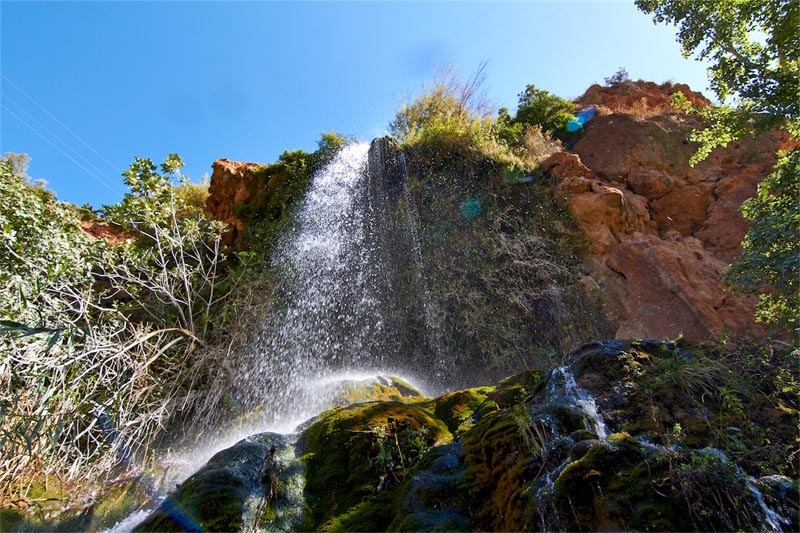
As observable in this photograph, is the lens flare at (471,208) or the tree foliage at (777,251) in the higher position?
the lens flare at (471,208)

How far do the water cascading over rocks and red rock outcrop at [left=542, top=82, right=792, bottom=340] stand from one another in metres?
3.69

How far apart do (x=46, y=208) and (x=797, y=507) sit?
9.46m

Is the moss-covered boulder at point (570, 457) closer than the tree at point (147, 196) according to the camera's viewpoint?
Yes

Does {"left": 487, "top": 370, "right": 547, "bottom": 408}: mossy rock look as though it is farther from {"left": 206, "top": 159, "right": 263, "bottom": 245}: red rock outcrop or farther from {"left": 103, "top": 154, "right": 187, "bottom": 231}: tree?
{"left": 206, "top": 159, "right": 263, "bottom": 245}: red rock outcrop

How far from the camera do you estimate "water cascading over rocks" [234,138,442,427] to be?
342 inches

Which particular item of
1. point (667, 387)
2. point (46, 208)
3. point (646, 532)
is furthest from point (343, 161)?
point (646, 532)

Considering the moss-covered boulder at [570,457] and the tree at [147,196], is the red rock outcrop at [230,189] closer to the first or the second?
the tree at [147,196]

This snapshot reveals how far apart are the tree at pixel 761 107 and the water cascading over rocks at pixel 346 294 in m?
5.20

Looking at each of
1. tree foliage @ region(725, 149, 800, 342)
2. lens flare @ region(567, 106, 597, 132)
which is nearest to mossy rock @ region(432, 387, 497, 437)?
tree foliage @ region(725, 149, 800, 342)

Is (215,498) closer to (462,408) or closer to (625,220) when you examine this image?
(462,408)

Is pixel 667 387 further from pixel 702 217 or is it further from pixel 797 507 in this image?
pixel 702 217

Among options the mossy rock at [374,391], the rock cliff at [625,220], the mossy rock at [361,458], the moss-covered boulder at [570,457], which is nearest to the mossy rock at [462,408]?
the moss-covered boulder at [570,457]

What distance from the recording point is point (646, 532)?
88.0 inches

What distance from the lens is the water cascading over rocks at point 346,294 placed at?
8.69 metres
